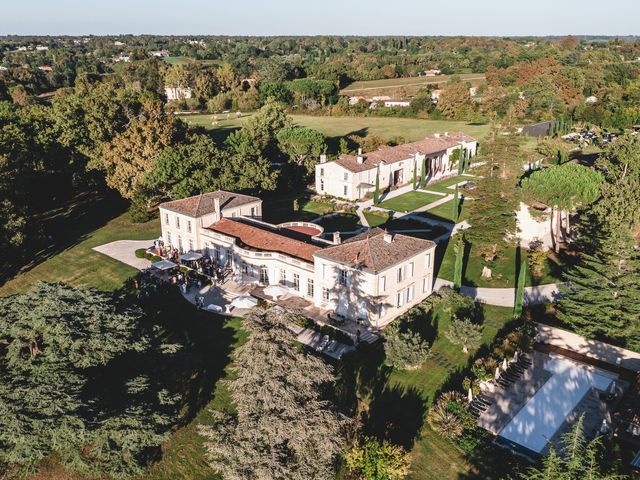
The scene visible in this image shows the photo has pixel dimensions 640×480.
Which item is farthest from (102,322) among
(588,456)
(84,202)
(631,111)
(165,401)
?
(631,111)

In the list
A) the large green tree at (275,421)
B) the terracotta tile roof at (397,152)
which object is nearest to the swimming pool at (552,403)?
the large green tree at (275,421)

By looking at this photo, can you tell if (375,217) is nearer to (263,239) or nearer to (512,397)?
(263,239)


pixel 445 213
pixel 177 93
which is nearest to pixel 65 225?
pixel 445 213

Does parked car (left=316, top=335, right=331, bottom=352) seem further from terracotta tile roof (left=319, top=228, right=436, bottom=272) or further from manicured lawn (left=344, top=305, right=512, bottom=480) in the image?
terracotta tile roof (left=319, top=228, right=436, bottom=272)

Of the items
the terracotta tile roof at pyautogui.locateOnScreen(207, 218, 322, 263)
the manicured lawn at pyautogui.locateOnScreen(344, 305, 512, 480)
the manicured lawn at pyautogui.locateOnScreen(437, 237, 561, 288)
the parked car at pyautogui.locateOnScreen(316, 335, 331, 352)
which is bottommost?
the manicured lawn at pyautogui.locateOnScreen(344, 305, 512, 480)

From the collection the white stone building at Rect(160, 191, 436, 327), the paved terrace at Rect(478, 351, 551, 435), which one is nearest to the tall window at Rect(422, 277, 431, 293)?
the white stone building at Rect(160, 191, 436, 327)

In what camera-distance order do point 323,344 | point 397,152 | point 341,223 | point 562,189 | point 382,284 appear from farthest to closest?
point 397,152
point 341,223
point 562,189
point 382,284
point 323,344
